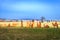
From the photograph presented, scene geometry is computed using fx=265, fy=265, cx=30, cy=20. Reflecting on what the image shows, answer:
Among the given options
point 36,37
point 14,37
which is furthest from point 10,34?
point 36,37

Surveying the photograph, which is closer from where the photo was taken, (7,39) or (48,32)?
(7,39)

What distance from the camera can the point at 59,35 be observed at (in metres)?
24.2

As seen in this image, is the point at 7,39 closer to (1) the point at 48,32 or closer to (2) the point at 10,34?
(2) the point at 10,34

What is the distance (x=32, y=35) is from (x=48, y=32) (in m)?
1.63

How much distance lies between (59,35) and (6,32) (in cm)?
491

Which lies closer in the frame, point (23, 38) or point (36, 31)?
point (23, 38)

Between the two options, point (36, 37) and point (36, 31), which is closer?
point (36, 37)

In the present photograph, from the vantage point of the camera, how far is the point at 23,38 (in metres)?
23.5

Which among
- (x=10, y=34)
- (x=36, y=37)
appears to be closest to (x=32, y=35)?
(x=36, y=37)

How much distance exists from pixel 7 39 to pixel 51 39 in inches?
152

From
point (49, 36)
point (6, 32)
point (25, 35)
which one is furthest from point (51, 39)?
point (6, 32)

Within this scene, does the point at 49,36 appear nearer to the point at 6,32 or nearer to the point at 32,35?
the point at 32,35

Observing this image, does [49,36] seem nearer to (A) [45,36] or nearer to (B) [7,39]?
(A) [45,36]

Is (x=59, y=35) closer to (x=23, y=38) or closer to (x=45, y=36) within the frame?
(x=45, y=36)
